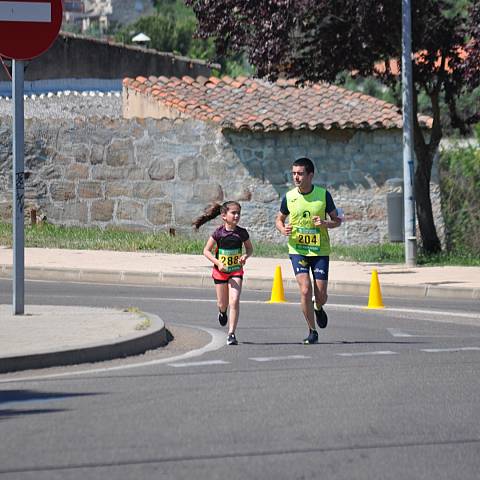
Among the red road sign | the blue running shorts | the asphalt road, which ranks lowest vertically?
the asphalt road

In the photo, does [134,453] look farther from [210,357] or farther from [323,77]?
[323,77]

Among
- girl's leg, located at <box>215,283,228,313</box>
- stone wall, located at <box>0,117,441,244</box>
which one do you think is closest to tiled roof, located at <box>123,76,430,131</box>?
stone wall, located at <box>0,117,441,244</box>

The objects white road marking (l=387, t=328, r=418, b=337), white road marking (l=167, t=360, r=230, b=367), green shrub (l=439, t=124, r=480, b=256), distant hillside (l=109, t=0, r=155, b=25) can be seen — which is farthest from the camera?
distant hillside (l=109, t=0, r=155, b=25)

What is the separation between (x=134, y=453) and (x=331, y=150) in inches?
905

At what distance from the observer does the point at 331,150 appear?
30359 millimetres

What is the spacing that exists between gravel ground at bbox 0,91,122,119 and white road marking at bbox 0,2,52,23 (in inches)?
1118

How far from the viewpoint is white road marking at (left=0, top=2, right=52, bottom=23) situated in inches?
555

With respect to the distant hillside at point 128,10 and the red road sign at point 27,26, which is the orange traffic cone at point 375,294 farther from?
the distant hillside at point 128,10

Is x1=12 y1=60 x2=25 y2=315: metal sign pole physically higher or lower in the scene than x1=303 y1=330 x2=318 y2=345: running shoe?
higher

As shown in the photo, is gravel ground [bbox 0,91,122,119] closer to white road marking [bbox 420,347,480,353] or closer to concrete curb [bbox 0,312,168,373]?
concrete curb [bbox 0,312,168,373]

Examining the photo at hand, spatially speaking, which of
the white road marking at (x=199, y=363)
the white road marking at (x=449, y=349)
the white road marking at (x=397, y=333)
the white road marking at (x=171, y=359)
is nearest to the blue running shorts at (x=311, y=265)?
the white road marking at (x=171, y=359)

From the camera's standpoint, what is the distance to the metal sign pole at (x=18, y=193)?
14375 mm

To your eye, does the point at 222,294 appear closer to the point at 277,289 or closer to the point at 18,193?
the point at 18,193

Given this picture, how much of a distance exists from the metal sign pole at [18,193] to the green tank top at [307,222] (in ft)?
8.98
